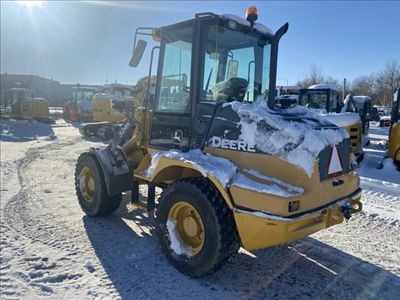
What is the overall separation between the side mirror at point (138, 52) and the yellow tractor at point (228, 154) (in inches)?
0.5

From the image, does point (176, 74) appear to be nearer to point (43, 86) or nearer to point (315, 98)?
point (315, 98)

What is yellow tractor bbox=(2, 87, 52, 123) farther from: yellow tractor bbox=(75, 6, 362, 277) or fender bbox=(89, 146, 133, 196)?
yellow tractor bbox=(75, 6, 362, 277)

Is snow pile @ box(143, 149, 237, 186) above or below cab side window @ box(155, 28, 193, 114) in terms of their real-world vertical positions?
below

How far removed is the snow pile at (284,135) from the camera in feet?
11.0

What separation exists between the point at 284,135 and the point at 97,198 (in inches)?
121

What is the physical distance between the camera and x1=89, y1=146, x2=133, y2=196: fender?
5129mm

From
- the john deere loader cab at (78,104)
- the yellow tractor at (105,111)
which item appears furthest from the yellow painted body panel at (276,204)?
the john deere loader cab at (78,104)

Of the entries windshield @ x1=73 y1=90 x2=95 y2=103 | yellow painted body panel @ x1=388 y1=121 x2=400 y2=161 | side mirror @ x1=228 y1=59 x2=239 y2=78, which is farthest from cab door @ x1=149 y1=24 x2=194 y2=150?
windshield @ x1=73 y1=90 x2=95 y2=103

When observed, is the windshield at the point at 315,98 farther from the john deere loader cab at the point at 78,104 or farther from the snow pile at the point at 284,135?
the john deere loader cab at the point at 78,104

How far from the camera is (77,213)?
5.80 meters

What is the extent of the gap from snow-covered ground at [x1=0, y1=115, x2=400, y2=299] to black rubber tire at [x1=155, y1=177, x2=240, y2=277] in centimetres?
18

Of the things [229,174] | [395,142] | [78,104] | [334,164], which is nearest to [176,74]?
[229,174]

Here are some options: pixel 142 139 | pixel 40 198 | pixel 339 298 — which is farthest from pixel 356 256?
pixel 40 198

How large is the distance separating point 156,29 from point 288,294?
329cm
